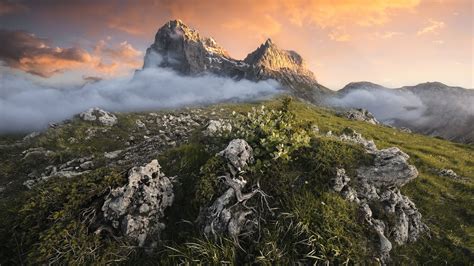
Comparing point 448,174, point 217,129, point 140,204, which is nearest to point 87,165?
point 217,129

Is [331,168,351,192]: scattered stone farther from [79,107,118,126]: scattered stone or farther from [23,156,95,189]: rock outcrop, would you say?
[79,107,118,126]: scattered stone

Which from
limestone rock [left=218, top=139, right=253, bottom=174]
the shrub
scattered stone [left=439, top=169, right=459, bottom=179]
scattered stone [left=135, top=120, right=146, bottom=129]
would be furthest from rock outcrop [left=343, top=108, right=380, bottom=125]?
limestone rock [left=218, top=139, right=253, bottom=174]

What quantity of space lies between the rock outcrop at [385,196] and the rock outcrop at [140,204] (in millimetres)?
6103

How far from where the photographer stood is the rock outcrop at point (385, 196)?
991cm

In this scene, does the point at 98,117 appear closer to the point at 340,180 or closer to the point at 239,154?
the point at 239,154

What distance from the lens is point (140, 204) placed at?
927 cm

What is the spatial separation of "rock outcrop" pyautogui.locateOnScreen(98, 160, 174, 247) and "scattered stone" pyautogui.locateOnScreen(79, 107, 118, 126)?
29467 mm

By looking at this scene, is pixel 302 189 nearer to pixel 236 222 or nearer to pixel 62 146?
pixel 236 222

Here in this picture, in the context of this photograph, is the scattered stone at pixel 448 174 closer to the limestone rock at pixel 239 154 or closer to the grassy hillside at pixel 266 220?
the grassy hillside at pixel 266 220

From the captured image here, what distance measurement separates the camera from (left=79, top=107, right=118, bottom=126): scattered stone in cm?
3627

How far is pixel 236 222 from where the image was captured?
870 cm

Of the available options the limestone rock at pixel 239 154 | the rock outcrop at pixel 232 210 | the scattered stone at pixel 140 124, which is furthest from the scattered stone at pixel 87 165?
the scattered stone at pixel 140 124

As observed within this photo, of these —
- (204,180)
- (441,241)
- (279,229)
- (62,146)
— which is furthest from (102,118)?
(441,241)

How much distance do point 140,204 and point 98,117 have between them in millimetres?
32116
